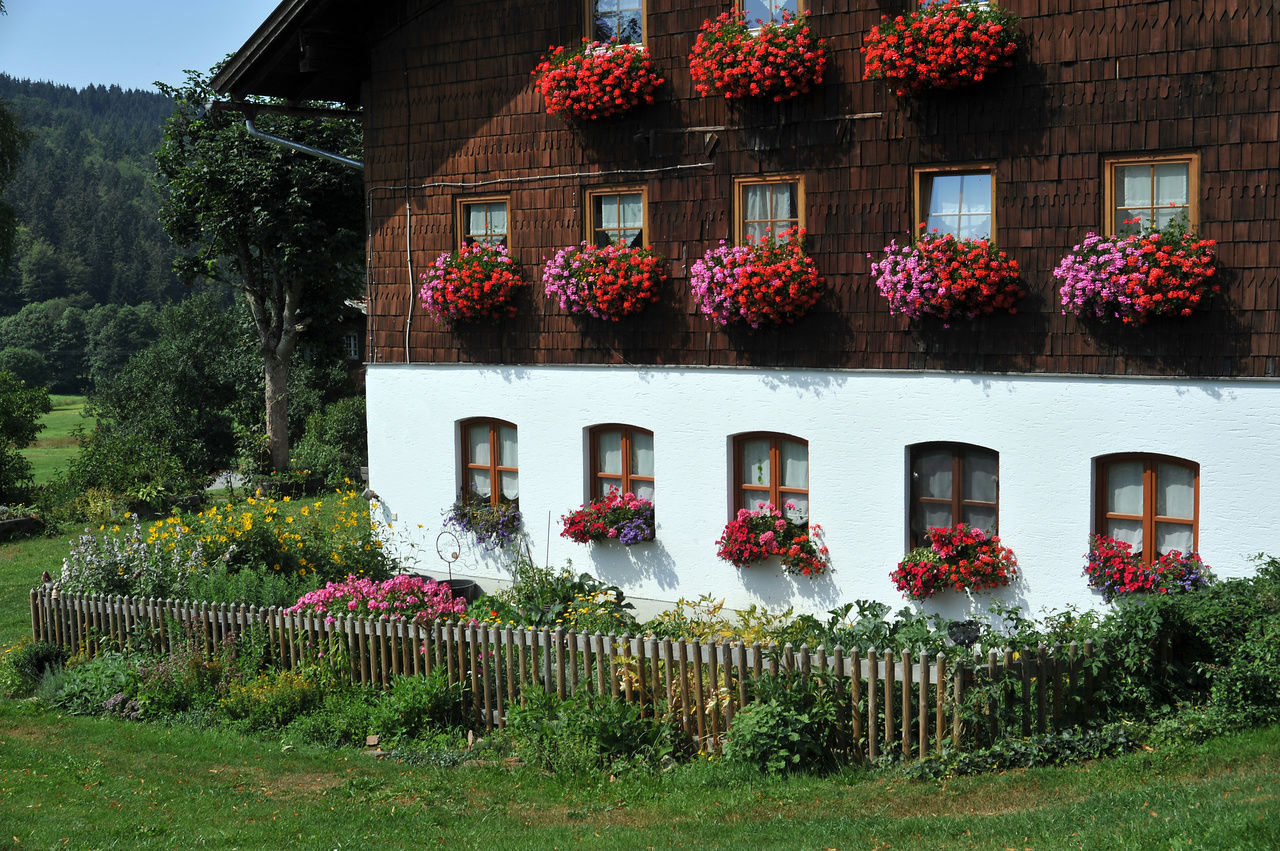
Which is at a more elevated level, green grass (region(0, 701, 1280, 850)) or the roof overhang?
the roof overhang

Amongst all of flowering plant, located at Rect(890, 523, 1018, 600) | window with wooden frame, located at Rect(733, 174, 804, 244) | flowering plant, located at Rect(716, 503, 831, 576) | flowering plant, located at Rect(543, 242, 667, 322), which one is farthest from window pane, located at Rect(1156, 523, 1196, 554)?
flowering plant, located at Rect(543, 242, 667, 322)

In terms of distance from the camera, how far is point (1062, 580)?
11305 millimetres

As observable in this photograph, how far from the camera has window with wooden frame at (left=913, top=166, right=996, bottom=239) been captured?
11648 mm

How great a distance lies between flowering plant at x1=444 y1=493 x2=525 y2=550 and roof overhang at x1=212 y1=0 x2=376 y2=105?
18.6 feet

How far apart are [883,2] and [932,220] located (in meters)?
2.17

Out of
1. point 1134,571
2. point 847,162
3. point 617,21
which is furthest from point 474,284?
point 1134,571

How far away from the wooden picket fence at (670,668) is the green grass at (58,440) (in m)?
23.1

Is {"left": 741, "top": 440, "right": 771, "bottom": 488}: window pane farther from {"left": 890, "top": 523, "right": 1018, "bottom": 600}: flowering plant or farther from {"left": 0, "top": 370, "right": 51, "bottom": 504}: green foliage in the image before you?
{"left": 0, "top": 370, "right": 51, "bottom": 504}: green foliage

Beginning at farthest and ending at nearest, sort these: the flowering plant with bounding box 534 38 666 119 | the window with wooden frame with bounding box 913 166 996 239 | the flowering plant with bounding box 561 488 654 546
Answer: the flowering plant with bounding box 561 488 654 546, the flowering plant with bounding box 534 38 666 119, the window with wooden frame with bounding box 913 166 996 239

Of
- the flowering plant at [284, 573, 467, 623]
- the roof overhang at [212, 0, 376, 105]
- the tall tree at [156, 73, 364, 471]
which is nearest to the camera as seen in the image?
the flowering plant at [284, 573, 467, 623]

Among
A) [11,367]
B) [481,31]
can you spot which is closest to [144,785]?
[481,31]

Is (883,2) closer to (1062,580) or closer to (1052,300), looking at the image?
(1052,300)

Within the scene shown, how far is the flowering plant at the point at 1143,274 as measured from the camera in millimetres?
10266

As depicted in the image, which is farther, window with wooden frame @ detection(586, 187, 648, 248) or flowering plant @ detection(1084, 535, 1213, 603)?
window with wooden frame @ detection(586, 187, 648, 248)
